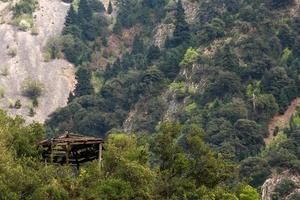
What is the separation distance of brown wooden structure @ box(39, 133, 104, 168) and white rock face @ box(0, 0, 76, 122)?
75.7 meters

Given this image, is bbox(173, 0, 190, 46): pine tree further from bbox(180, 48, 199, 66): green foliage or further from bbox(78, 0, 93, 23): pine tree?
bbox(78, 0, 93, 23): pine tree

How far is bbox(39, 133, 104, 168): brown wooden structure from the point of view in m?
45.7

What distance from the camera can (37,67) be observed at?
144 meters

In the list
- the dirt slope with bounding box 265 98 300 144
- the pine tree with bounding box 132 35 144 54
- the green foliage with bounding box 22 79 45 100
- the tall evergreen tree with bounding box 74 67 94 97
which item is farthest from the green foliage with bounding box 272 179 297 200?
the pine tree with bounding box 132 35 144 54

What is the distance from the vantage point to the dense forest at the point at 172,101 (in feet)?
145

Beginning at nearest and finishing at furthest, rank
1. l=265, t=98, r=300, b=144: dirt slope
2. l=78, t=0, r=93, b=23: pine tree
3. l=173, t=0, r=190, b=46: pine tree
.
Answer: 1. l=265, t=98, r=300, b=144: dirt slope
2. l=173, t=0, r=190, b=46: pine tree
3. l=78, t=0, r=93, b=23: pine tree

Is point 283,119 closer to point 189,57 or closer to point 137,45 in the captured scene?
point 189,57

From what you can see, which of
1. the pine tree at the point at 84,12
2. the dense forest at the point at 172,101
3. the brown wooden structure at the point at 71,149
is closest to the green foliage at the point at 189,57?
the dense forest at the point at 172,101

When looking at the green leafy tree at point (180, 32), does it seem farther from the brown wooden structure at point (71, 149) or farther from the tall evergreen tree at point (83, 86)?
the brown wooden structure at point (71, 149)

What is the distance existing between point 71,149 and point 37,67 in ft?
326

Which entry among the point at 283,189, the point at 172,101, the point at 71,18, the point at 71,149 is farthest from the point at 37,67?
the point at 71,149

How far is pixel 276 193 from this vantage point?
260 feet

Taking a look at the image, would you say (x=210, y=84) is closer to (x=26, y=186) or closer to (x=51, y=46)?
(x=51, y=46)

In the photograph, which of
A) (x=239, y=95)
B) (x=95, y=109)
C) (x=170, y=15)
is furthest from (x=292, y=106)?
(x=170, y=15)
